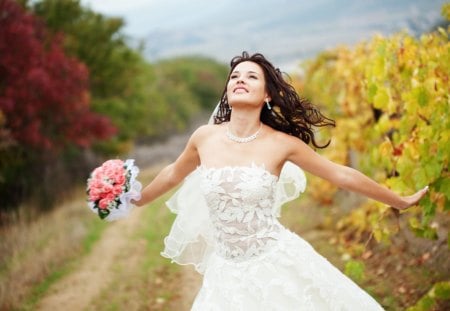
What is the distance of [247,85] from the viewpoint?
10.3 ft

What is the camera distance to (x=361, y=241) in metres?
6.97

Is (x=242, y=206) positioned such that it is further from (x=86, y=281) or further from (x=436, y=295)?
(x=86, y=281)

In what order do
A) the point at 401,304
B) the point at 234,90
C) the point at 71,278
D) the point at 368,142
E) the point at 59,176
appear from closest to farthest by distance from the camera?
the point at 234,90
the point at 401,304
the point at 368,142
the point at 71,278
the point at 59,176

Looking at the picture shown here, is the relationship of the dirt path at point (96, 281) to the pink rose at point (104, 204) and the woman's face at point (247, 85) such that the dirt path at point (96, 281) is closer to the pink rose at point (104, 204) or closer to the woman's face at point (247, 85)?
the pink rose at point (104, 204)

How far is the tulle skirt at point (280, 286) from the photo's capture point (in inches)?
113

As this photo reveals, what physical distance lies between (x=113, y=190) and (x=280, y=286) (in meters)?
1.28

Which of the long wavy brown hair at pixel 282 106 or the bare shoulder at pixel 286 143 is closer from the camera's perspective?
the bare shoulder at pixel 286 143

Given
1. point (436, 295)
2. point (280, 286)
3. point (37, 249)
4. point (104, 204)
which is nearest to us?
point (280, 286)

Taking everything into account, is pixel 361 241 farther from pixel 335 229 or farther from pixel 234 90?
pixel 234 90

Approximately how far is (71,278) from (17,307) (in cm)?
118

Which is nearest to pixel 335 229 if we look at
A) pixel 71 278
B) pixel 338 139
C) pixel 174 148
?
pixel 338 139

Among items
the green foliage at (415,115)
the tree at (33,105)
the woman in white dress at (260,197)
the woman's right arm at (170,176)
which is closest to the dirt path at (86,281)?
the tree at (33,105)

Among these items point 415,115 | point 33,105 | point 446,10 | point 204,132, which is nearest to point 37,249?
point 33,105

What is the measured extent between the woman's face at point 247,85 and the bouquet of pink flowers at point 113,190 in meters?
0.90
